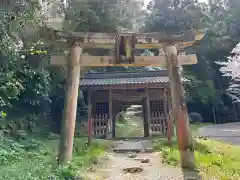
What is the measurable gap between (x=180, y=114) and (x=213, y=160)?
1.94 metres

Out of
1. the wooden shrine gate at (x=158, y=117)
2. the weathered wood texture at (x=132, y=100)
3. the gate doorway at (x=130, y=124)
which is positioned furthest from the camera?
the gate doorway at (x=130, y=124)

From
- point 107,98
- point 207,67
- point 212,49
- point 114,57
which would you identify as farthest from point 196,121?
point 114,57

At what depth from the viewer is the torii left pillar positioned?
21.1ft

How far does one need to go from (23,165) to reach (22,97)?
270 inches

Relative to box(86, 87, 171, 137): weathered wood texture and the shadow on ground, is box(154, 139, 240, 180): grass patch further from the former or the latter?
box(86, 87, 171, 137): weathered wood texture

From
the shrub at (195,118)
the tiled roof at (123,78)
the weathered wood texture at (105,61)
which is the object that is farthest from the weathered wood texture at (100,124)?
the shrub at (195,118)

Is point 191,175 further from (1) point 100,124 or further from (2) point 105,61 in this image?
(1) point 100,124

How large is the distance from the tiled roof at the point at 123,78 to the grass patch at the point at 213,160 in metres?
4.61

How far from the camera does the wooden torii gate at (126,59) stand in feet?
22.2

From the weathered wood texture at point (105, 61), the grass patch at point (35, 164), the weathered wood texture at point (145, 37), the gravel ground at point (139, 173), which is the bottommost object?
the gravel ground at point (139, 173)

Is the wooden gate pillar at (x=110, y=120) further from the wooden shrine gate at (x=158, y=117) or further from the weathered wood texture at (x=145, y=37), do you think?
the weathered wood texture at (x=145, y=37)

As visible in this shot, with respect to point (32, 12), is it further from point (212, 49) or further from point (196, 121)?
point (212, 49)

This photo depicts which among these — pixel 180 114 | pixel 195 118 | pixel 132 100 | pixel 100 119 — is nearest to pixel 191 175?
pixel 180 114

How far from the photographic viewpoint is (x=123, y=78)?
15930mm
